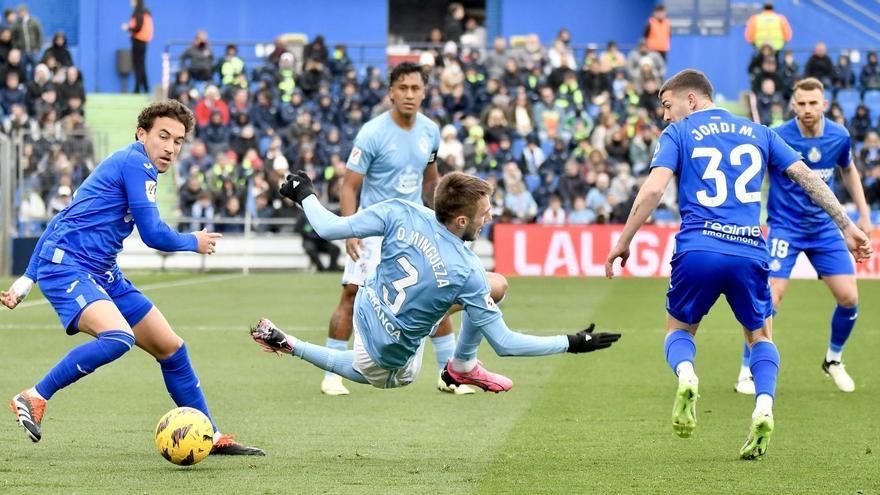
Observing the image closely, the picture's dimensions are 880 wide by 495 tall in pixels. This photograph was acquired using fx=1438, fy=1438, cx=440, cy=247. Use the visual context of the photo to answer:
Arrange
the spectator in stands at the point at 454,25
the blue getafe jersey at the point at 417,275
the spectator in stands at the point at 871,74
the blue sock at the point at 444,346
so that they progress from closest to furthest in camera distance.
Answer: the blue getafe jersey at the point at 417,275 → the blue sock at the point at 444,346 → the spectator in stands at the point at 871,74 → the spectator in stands at the point at 454,25

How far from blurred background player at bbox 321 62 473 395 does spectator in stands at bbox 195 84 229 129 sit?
1959 centimetres

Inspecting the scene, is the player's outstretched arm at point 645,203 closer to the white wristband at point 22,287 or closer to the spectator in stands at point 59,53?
the white wristband at point 22,287

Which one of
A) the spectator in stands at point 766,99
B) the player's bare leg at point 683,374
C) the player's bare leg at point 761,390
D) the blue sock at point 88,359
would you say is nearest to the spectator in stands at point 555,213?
the spectator in stands at point 766,99

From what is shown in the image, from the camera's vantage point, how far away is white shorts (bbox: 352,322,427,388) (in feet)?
24.9

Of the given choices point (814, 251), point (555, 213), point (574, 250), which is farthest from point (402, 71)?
point (555, 213)

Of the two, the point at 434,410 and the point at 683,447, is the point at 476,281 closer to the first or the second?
the point at 683,447

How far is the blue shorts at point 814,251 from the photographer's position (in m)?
10.8

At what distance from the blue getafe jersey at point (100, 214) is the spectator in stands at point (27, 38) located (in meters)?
25.1

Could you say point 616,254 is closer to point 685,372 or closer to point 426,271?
point 685,372

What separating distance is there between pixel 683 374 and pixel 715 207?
91 cm

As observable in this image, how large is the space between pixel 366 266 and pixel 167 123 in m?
2.97

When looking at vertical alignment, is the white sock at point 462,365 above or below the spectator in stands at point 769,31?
below

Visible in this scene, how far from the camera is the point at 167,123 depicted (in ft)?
24.6

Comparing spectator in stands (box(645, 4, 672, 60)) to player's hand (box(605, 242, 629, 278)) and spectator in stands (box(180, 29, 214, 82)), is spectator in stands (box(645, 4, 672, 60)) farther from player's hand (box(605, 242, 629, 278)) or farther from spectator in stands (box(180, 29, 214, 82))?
player's hand (box(605, 242, 629, 278))
